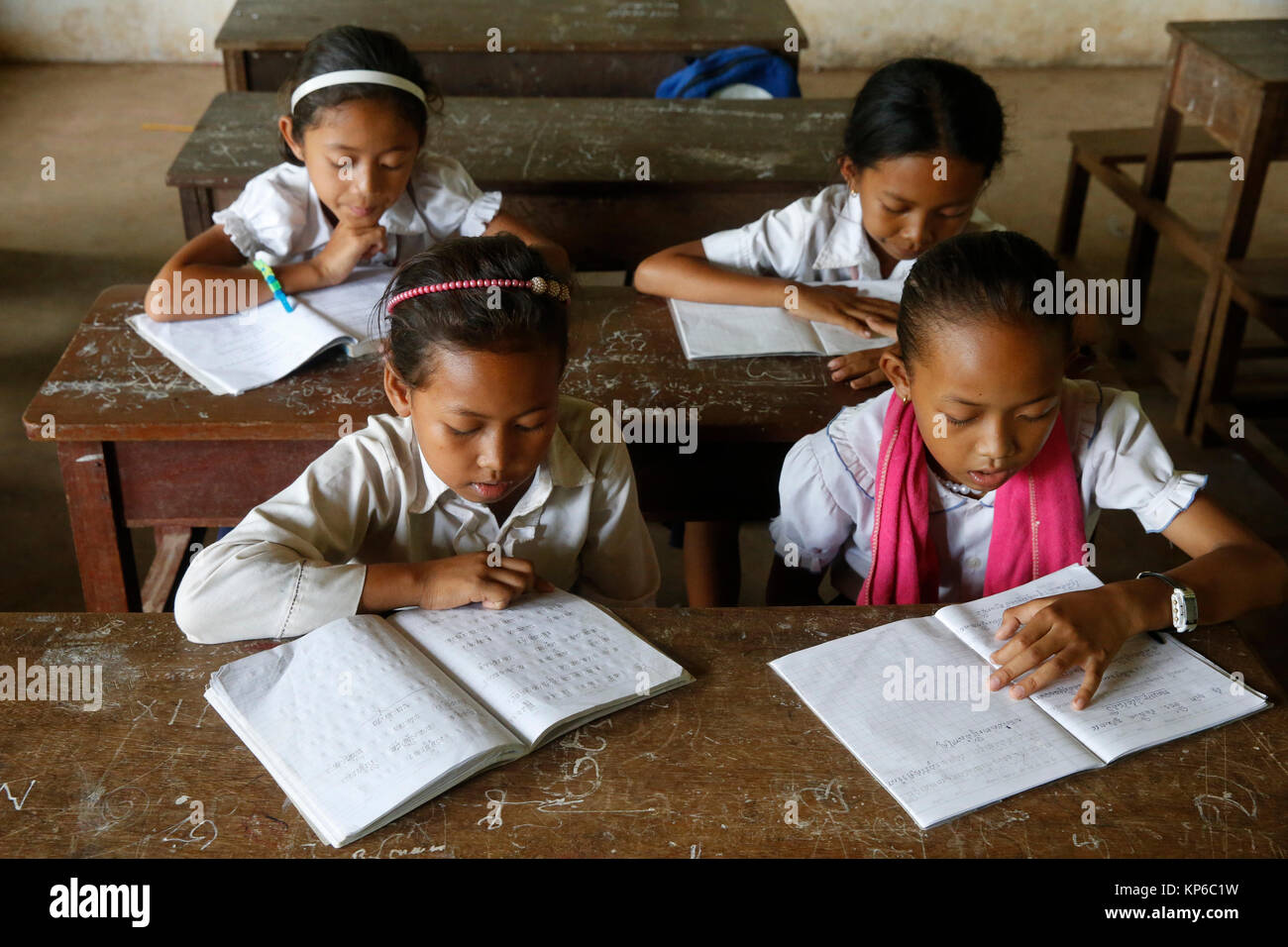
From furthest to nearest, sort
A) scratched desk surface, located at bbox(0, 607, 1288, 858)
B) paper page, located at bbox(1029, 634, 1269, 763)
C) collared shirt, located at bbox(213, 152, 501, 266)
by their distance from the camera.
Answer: collared shirt, located at bbox(213, 152, 501, 266) → paper page, located at bbox(1029, 634, 1269, 763) → scratched desk surface, located at bbox(0, 607, 1288, 858)

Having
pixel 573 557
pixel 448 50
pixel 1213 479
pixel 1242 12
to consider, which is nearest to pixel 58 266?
pixel 448 50

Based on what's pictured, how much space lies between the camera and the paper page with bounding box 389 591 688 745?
112 cm

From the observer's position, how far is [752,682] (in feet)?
3.92

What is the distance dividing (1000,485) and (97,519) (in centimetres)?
127

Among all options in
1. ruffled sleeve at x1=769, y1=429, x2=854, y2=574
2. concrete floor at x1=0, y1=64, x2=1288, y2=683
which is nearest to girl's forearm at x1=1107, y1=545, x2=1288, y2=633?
ruffled sleeve at x1=769, y1=429, x2=854, y2=574

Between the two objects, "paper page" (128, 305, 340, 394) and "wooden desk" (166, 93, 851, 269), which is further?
"wooden desk" (166, 93, 851, 269)

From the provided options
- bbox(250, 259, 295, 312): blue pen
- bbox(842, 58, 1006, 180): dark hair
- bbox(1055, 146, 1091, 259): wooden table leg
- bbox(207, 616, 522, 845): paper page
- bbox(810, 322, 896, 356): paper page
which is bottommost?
bbox(1055, 146, 1091, 259): wooden table leg

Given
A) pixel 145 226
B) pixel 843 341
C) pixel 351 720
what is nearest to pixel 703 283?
pixel 843 341

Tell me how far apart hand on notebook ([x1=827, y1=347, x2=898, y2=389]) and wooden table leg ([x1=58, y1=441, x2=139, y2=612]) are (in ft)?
3.53

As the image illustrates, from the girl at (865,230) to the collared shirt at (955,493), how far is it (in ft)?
0.88

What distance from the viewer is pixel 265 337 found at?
1.90 meters

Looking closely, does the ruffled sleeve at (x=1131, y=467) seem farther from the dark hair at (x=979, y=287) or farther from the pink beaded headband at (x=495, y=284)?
the pink beaded headband at (x=495, y=284)

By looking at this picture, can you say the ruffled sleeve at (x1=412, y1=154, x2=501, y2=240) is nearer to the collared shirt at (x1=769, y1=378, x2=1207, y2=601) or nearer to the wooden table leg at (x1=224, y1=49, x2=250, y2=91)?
the collared shirt at (x1=769, y1=378, x2=1207, y2=601)

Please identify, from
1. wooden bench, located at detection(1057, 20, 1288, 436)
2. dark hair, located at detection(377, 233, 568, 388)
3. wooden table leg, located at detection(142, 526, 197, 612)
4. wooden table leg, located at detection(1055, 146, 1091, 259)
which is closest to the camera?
dark hair, located at detection(377, 233, 568, 388)
